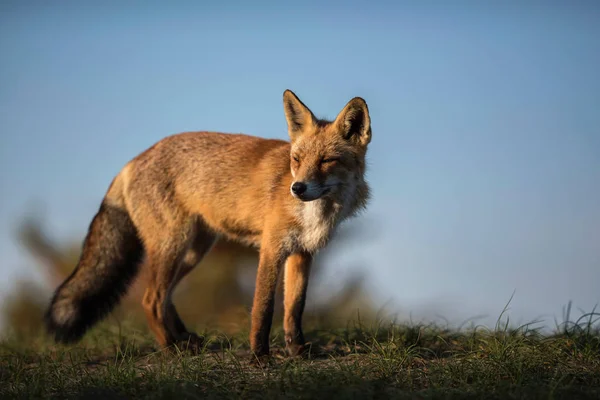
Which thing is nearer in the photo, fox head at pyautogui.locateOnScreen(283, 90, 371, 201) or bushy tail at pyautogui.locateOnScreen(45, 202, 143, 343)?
fox head at pyautogui.locateOnScreen(283, 90, 371, 201)

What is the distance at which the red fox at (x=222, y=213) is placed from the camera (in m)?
4.76

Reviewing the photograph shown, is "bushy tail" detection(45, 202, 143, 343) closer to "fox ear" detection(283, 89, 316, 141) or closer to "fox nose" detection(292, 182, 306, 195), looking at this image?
"fox ear" detection(283, 89, 316, 141)

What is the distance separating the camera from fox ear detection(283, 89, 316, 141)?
4988mm

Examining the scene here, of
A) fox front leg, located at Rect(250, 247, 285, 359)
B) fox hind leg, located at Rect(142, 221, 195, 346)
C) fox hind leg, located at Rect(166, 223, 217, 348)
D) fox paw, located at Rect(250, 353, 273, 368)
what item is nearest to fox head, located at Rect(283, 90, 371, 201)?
fox front leg, located at Rect(250, 247, 285, 359)

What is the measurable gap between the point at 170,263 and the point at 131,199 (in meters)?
0.78

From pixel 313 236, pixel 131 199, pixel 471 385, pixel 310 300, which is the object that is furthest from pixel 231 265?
pixel 471 385

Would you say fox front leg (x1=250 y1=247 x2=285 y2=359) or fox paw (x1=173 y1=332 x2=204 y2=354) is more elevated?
fox front leg (x1=250 y1=247 x2=285 y2=359)

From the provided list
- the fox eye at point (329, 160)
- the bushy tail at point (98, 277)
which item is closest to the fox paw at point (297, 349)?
the fox eye at point (329, 160)

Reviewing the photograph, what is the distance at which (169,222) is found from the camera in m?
5.51

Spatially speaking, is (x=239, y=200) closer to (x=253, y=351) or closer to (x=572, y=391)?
(x=253, y=351)

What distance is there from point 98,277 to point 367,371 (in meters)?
3.05

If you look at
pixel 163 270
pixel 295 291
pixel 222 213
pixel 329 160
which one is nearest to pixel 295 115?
pixel 329 160

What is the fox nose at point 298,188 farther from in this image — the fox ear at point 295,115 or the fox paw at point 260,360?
the fox paw at point 260,360

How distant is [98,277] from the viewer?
574 cm
